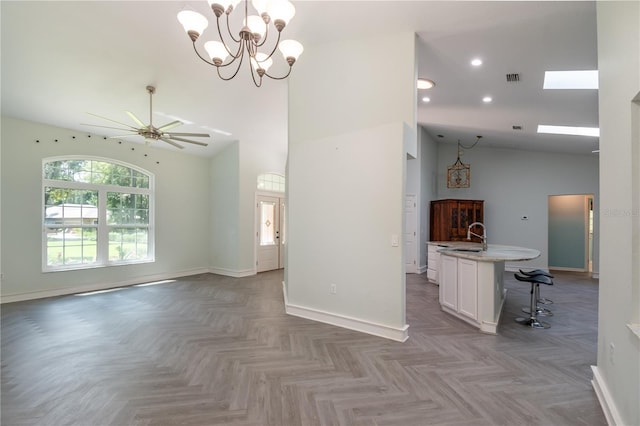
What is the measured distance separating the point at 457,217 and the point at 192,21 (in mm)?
7143

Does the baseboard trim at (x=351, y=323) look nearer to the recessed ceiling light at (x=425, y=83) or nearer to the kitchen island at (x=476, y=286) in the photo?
the kitchen island at (x=476, y=286)

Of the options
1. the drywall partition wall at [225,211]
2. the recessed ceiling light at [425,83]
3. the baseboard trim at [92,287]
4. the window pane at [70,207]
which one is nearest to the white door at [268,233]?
the drywall partition wall at [225,211]

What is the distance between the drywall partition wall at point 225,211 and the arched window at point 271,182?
0.77m

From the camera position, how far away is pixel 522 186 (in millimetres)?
8078

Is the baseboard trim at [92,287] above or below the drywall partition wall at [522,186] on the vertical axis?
below

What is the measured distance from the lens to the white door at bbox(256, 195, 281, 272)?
771 centimetres

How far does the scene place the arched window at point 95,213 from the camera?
A: 549 cm

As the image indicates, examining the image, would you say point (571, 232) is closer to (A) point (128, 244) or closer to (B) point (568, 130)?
(B) point (568, 130)

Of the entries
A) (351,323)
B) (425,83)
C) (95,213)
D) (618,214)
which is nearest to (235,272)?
(95,213)

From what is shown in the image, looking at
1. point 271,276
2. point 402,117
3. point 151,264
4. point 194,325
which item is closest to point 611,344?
point 402,117

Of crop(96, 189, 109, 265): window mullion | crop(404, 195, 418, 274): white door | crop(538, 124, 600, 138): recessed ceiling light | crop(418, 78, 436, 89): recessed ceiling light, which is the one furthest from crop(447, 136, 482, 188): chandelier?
crop(96, 189, 109, 265): window mullion

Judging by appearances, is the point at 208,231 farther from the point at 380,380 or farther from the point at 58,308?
the point at 380,380

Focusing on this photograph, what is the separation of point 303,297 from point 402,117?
2.72 metres

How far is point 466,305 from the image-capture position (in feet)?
13.0
